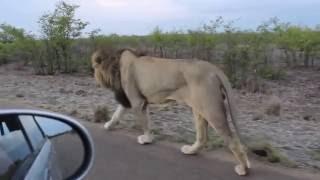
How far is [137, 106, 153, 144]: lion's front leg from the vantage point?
29.3ft

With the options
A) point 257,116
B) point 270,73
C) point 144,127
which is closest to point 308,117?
point 257,116

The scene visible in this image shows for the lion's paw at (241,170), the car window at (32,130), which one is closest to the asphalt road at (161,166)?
the lion's paw at (241,170)

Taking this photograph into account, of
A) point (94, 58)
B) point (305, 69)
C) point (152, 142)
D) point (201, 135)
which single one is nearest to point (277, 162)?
point (201, 135)

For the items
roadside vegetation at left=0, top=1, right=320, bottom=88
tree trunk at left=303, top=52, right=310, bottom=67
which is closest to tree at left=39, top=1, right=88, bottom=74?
roadside vegetation at left=0, top=1, right=320, bottom=88

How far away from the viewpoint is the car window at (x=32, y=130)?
11.6 ft

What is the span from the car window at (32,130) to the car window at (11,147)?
55mm

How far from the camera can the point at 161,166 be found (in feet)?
25.7

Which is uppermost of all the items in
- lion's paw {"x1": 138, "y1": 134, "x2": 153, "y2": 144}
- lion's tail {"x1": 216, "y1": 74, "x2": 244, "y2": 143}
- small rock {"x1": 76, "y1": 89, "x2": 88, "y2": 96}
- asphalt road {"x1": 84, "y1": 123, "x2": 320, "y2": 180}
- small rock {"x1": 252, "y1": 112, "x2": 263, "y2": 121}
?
lion's tail {"x1": 216, "y1": 74, "x2": 244, "y2": 143}

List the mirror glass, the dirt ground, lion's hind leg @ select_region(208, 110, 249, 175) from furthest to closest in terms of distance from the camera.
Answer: the dirt ground → lion's hind leg @ select_region(208, 110, 249, 175) → the mirror glass

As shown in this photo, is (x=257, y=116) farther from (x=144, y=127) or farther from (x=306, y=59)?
(x=306, y=59)

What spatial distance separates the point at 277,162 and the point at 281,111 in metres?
3.88

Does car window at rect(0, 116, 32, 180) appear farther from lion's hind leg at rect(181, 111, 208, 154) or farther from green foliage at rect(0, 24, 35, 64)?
green foliage at rect(0, 24, 35, 64)

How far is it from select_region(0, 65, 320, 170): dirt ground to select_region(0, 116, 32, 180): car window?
4.90m

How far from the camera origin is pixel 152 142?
29.5 ft
